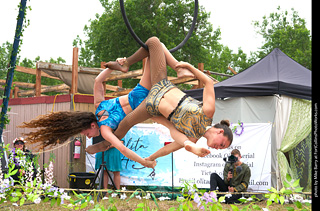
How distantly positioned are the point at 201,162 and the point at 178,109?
4.56 m

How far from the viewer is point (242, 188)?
6277 mm

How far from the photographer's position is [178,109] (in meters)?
2.64

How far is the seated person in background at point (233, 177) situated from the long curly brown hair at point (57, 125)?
3.86 meters

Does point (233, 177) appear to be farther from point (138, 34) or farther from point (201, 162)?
point (138, 34)

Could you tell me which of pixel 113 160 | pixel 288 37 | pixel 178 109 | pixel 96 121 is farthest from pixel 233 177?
pixel 288 37

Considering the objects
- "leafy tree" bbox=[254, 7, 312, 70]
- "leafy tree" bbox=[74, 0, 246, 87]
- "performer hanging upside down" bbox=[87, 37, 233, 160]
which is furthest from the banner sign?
"leafy tree" bbox=[254, 7, 312, 70]

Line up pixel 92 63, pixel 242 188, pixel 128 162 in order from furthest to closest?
pixel 92 63, pixel 128 162, pixel 242 188

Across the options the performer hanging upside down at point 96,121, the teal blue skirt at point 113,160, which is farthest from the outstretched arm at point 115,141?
the teal blue skirt at point 113,160

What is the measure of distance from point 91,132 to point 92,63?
69.3ft

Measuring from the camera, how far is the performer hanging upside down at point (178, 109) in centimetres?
258

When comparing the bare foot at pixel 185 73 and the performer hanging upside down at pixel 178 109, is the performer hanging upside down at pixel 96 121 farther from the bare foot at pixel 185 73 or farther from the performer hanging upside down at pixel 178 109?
the bare foot at pixel 185 73
